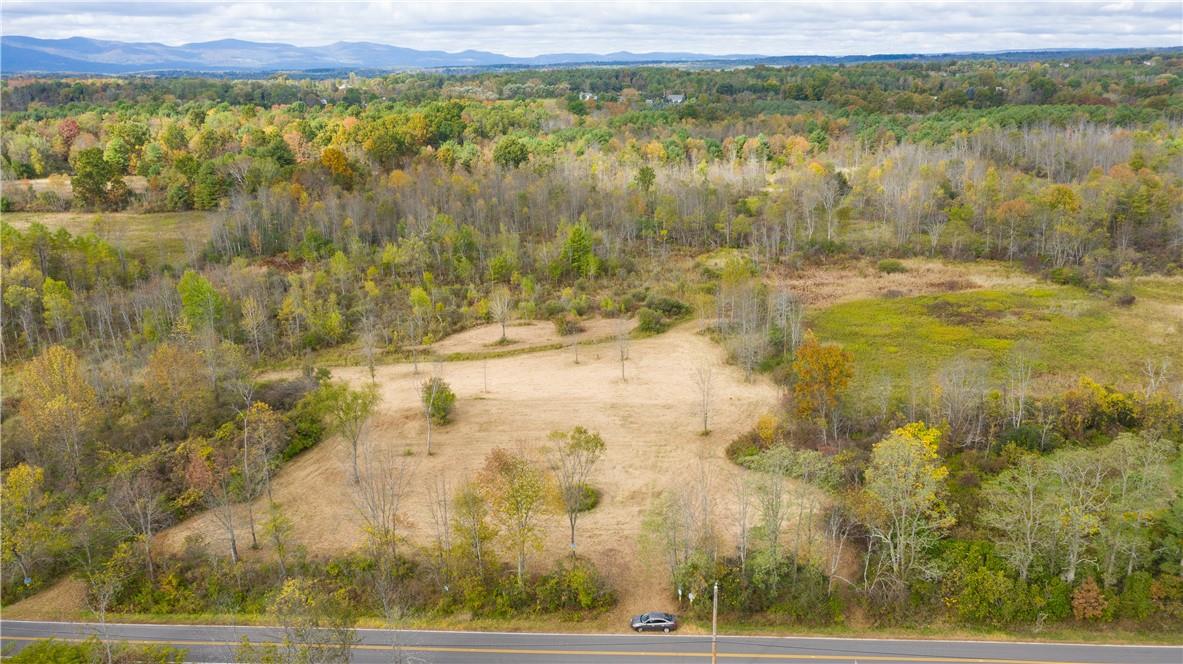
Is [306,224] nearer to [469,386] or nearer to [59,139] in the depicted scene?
[469,386]

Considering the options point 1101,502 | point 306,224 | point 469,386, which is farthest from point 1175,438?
point 306,224

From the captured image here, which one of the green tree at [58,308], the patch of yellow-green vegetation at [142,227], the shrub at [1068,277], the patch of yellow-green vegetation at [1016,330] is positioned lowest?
the patch of yellow-green vegetation at [1016,330]

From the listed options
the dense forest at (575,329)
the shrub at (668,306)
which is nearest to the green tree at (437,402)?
the dense forest at (575,329)

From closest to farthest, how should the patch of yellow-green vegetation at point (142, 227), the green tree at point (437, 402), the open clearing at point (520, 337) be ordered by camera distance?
the green tree at point (437, 402)
the open clearing at point (520, 337)
the patch of yellow-green vegetation at point (142, 227)

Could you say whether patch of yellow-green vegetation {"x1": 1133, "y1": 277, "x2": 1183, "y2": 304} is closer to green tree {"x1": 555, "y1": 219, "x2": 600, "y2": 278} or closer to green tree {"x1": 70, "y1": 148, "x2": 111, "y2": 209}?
green tree {"x1": 555, "y1": 219, "x2": 600, "y2": 278}

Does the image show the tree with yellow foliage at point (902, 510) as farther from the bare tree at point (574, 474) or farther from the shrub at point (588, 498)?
the shrub at point (588, 498)

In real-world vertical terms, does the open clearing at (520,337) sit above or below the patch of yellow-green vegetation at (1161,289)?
below
